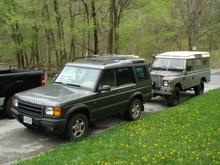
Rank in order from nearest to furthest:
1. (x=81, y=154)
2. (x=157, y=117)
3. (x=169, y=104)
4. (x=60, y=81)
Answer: (x=81, y=154) < (x=60, y=81) < (x=157, y=117) < (x=169, y=104)

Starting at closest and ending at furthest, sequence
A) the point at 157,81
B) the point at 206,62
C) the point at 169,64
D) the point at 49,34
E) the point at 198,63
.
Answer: the point at 157,81 → the point at 169,64 → the point at 198,63 → the point at 206,62 → the point at 49,34

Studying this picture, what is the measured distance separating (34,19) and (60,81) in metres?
12.3

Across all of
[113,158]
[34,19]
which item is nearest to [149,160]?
[113,158]

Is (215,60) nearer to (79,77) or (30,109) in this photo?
(79,77)

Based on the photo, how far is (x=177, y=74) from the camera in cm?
1330

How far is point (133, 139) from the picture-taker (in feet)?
24.5

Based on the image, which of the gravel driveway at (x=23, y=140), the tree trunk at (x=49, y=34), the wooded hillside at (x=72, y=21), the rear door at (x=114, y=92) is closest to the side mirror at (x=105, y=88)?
the rear door at (x=114, y=92)

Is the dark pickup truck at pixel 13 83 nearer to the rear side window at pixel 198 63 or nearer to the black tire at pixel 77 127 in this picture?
the black tire at pixel 77 127

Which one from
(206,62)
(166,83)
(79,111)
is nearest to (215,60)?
(206,62)

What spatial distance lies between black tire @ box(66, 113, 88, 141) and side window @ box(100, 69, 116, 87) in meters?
1.17

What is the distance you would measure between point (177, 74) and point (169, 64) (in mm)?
731

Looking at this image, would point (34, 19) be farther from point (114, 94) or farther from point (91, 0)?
point (114, 94)

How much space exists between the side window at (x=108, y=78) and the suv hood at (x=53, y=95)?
0.65m

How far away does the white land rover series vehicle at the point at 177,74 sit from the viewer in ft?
41.8
